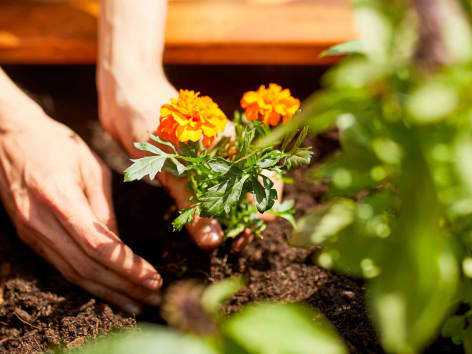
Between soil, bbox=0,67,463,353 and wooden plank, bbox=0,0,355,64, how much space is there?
34cm

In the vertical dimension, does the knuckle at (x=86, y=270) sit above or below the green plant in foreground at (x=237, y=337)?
above

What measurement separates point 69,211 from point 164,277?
30 centimetres

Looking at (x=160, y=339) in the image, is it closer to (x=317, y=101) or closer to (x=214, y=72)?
(x=317, y=101)

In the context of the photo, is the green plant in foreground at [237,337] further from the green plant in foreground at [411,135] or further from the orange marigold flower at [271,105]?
the orange marigold flower at [271,105]

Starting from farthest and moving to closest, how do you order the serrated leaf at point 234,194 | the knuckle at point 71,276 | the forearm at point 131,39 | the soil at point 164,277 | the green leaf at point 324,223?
the forearm at point 131,39
the knuckle at point 71,276
the soil at point 164,277
the serrated leaf at point 234,194
the green leaf at point 324,223

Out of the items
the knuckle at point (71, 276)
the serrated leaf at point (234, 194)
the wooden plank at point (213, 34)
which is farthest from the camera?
the wooden plank at point (213, 34)

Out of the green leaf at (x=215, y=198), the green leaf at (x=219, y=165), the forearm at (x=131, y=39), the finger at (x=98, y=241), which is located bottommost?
the finger at (x=98, y=241)

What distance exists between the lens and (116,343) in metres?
0.58

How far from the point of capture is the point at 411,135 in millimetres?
649

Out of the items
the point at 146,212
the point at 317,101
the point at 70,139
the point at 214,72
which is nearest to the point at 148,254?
the point at 146,212

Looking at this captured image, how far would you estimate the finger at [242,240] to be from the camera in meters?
1.32

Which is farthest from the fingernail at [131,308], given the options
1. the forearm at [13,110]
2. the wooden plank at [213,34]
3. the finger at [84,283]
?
the wooden plank at [213,34]

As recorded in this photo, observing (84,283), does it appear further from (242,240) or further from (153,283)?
(242,240)

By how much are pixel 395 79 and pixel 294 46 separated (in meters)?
1.03
